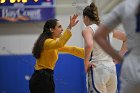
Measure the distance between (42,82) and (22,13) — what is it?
1.77 meters

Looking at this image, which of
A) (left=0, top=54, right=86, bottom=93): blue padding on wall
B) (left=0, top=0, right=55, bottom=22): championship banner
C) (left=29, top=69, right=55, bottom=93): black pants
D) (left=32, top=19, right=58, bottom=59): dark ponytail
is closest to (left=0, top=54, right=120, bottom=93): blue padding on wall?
(left=0, top=54, right=86, bottom=93): blue padding on wall

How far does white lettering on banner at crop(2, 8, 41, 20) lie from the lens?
488 cm

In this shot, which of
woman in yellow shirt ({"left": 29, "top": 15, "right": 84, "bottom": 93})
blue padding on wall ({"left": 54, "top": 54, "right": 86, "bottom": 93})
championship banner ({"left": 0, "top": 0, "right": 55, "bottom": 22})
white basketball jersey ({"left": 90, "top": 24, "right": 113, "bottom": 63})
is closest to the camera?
white basketball jersey ({"left": 90, "top": 24, "right": 113, "bottom": 63})

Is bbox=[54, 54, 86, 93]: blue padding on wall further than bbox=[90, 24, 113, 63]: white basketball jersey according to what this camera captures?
Yes

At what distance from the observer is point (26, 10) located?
4.89m

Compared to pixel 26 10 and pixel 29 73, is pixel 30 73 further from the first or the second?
pixel 26 10

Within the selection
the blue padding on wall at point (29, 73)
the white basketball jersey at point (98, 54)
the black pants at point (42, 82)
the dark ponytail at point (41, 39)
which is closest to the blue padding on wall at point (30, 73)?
the blue padding on wall at point (29, 73)

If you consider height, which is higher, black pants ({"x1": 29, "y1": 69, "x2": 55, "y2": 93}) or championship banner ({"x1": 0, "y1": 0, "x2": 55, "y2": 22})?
Answer: championship banner ({"x1": 0, "y1": 0, "x2": 55, "y2": 22})

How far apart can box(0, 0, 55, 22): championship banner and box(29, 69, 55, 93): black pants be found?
5.30 ft

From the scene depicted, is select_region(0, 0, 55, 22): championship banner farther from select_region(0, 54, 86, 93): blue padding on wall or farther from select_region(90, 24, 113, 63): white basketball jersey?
select_region(90, 24, 113, 63): white basketball jersey

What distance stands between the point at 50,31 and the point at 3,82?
1788mm

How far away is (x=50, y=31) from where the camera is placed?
11.8 feet

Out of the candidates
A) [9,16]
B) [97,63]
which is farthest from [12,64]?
[97,63]

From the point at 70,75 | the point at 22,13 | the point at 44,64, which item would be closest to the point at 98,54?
the point at 44,64
